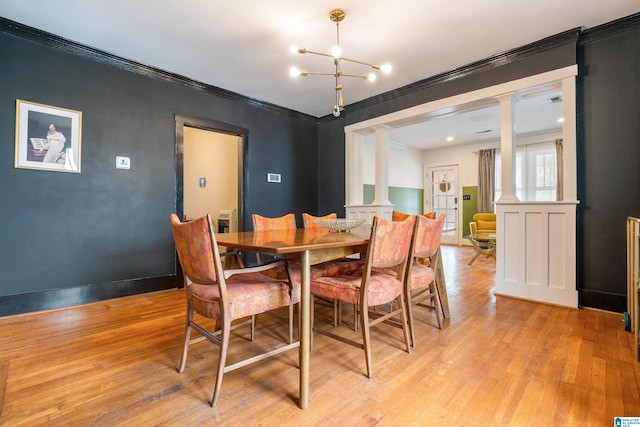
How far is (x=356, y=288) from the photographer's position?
1.72 metres

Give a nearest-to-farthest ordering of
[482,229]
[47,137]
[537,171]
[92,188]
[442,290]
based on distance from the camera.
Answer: [442,290], [47,137], [92,188], [482,229], [537,171]

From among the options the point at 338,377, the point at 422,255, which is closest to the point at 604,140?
the point at 422,255

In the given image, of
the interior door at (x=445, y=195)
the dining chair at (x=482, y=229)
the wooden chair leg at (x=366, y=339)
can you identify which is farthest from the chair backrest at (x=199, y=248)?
the interior door at (x=445, y=195)

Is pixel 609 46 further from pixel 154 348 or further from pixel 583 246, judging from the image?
pixel 154 348

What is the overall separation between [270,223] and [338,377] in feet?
4.73

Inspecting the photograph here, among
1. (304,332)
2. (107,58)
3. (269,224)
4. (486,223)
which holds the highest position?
(107,58)

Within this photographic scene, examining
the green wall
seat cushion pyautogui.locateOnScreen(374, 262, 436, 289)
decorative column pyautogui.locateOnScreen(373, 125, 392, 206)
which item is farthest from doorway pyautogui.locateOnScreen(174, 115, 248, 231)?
the green wall

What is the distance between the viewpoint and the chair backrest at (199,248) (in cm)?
137

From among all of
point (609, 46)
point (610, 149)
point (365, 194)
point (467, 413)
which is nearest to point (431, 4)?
point (609, 46)

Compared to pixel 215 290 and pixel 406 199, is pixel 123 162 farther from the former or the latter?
pixel 406 199

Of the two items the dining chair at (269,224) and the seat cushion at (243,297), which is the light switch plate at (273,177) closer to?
the dining chair at (269,224)

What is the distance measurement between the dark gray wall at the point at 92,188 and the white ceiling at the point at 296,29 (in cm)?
32

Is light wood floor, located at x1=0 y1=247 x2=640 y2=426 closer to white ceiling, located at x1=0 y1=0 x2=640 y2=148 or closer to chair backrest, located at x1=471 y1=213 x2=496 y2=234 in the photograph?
white ceiling, located at x1=0 y1=0 x2=640 y2=148

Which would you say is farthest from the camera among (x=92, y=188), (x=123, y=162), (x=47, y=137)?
(x=123, y=162)
